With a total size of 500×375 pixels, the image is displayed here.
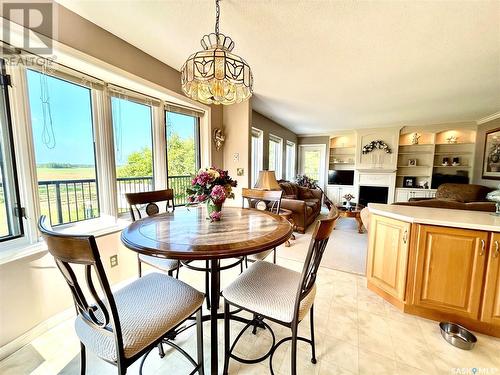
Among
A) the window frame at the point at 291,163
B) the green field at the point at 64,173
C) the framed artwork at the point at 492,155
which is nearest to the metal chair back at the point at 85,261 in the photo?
the green field at the point at 64,173

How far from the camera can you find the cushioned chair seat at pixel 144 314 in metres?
0.89

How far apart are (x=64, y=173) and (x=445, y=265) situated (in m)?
3.37

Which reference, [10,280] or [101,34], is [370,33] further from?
[10,280]

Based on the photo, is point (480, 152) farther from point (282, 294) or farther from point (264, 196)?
point (282, 294)

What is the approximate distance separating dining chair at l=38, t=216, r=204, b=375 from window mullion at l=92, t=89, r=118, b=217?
1.30 meters

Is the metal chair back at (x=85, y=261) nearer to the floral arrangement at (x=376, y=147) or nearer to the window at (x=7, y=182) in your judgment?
the window at (x=7, y=182)

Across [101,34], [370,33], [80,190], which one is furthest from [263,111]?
[80,190]

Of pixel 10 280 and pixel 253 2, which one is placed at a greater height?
pixel 253 2

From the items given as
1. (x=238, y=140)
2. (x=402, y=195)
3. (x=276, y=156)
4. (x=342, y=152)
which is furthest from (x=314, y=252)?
(x=342, y=152)

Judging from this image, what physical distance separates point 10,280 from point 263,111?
4.49 meters

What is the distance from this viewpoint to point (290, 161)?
291 inches

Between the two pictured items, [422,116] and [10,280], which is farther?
[422,116]

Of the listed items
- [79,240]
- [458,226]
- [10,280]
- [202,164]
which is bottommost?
[10,280]

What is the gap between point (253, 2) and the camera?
1545 mm
